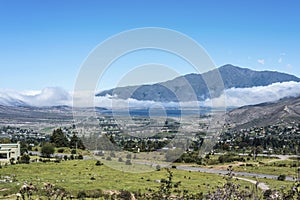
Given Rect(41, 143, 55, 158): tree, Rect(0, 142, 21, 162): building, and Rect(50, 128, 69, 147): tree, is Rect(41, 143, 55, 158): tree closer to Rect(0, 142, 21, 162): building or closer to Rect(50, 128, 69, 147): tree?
Rect(0, 142, 21, 162): building

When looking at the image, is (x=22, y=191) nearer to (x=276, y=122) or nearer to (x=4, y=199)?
(x=4, y=199)

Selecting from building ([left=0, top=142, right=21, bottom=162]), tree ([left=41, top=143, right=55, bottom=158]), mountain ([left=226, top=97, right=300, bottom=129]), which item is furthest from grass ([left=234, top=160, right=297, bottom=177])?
mountain ([left=226, top=97, right=300, bottom=129])

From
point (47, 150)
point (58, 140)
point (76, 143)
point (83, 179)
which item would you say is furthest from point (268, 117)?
point (83, 179)

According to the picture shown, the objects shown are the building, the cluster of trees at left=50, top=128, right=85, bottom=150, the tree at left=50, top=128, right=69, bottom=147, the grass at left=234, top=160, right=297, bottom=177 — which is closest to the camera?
the grass at left=234, top=160, right=297, bottom=177

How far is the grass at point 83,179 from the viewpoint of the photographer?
2841cm

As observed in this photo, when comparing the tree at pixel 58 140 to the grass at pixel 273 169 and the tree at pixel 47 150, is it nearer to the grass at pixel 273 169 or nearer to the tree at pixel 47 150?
the tree at pixel 47 150

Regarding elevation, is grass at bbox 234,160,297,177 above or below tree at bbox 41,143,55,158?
below

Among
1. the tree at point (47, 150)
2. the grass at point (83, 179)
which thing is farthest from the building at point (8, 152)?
the grass at point (83, 179)

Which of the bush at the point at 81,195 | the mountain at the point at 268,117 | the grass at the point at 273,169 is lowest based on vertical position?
the grass at the point at 273,169

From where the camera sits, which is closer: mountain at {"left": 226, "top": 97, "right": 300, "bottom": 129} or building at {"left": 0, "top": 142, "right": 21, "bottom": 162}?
building at {"left": 0, "top": 142, "right": 21, "bottom": 162}

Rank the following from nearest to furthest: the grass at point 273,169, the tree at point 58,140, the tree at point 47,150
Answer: the grass at point 273,169 → the tree at point 47,150 → the tree at point 58,140

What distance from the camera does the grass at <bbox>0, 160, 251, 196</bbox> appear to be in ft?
93.2

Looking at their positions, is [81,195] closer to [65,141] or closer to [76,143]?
[76,143]

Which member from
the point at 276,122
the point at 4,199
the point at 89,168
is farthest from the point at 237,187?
the point at 276,122
